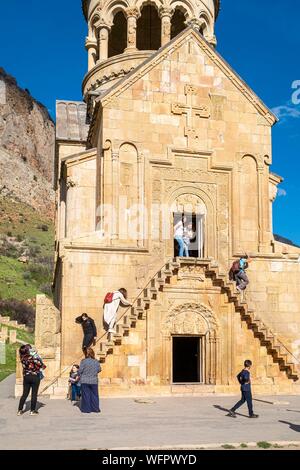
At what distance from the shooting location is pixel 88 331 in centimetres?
2058

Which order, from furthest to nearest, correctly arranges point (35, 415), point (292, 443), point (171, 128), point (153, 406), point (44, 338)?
point (171, 128), point (44, 338), point (153, 406), point (35, 415), point (292, 443)

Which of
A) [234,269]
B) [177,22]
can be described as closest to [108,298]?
[234,269]

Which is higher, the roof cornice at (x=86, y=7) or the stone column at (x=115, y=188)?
the roof cornice at (x=86, y=7)

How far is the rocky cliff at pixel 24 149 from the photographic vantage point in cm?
10356

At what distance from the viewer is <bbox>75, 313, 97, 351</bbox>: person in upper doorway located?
20.5m

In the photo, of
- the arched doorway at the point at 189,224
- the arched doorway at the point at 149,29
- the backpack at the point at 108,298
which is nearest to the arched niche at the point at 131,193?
the arched doorway at the point at 189,224

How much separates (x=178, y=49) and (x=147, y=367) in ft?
Result: 40.3

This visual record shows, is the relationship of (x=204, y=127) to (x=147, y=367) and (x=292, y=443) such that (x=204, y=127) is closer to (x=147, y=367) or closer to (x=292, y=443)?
(x=147, y=367)

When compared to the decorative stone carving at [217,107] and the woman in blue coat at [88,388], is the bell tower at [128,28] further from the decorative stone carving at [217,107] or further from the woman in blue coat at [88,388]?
the woman in blue coat at [88,388]

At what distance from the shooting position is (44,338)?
69.2 feet

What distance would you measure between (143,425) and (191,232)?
11805mm

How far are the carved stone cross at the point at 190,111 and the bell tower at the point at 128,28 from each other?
7.43 metres

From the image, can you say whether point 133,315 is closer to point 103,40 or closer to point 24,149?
point 103,40

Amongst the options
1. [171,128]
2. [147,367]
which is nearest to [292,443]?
[147,367]
